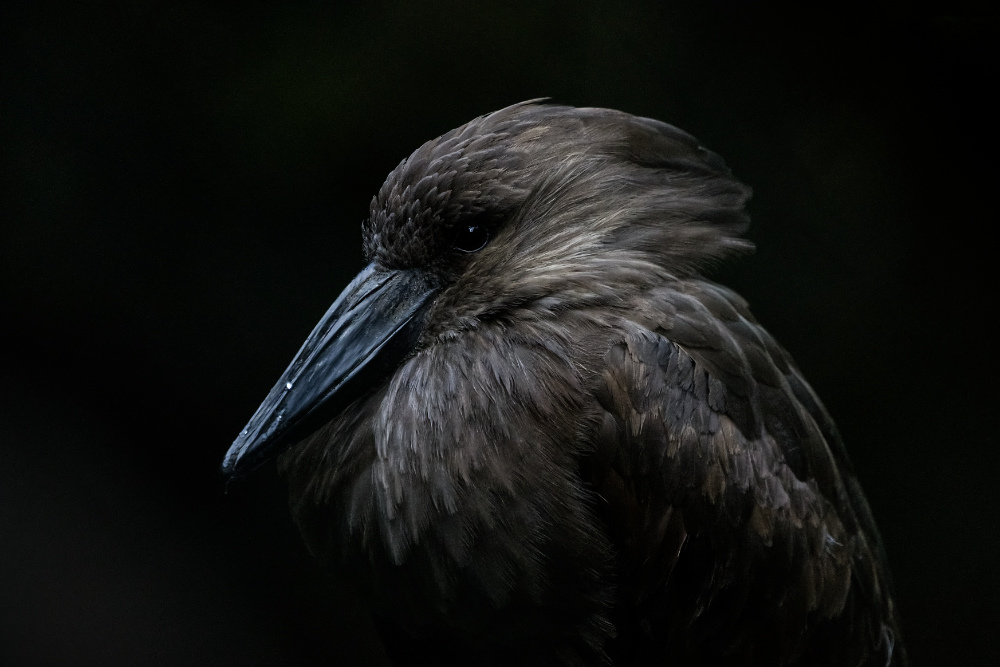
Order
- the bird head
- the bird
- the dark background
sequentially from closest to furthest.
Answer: the bird → the bird head → the dark background

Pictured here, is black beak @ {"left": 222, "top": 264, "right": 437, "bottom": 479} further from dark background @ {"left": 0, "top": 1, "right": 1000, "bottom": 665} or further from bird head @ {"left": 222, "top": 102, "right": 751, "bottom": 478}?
dark background @ {"left": 0, "top": 1, "right": 1000, "bottom": 665}

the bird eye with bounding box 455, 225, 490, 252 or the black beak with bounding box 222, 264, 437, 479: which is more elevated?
the bird eye with bounding box 455, 225, 490, 252

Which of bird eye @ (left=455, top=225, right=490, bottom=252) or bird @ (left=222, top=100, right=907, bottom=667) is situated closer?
bird @ (left=222, top=100, right=907, bottom=667)

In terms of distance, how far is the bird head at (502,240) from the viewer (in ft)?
6.12

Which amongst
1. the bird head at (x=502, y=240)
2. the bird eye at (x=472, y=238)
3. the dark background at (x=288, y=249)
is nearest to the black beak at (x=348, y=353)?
the bird head at (x=502, y=240)

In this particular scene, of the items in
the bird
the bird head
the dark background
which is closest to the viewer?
the bird

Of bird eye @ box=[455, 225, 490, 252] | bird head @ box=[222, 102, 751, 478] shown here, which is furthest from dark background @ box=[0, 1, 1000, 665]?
bird eye @ box=[455, 225, 490, 252]

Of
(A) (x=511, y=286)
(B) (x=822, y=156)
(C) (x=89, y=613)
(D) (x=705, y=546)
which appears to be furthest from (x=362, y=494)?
(B) (x=822, y=156)

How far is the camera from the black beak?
1875mm

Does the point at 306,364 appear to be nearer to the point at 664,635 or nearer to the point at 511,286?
the point at 511,286

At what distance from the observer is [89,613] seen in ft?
9.94

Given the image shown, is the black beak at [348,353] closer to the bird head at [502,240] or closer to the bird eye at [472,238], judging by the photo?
the bird head at [502,240]

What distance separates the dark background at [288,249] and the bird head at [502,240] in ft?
2.85

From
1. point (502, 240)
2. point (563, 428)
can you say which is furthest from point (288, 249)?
point (563, 428)
